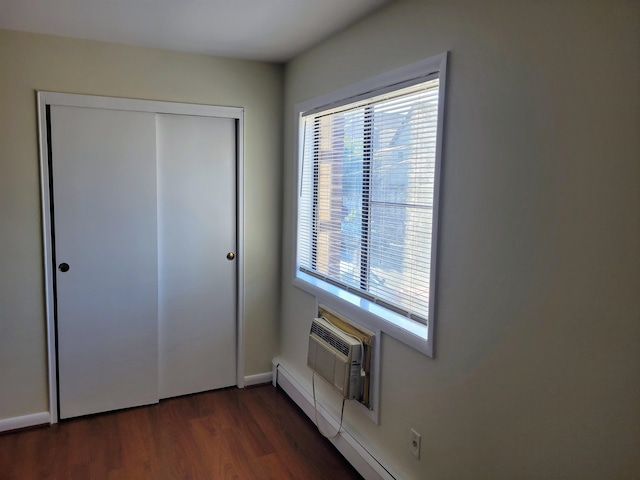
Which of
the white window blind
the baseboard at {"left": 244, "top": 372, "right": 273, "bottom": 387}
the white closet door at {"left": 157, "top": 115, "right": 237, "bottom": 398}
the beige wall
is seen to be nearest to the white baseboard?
the beige wall

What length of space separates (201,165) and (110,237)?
74 cm

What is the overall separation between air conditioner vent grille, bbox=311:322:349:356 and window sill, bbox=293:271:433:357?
0.13 m

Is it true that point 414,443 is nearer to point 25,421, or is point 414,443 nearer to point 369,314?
point 369,314

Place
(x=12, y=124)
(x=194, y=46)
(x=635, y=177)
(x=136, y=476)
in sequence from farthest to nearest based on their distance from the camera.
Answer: (x=194, y=46) < (x=12, y=124) < (x=136, y=476) < (x=635, y=177)

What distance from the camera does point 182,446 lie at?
104 inches

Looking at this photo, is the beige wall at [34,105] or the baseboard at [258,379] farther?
the baseboard at [258,379]

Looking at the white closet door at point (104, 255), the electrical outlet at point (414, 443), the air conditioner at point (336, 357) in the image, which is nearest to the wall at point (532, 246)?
the electrical outlet at point (414, 443)

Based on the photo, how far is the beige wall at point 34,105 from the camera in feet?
8.64

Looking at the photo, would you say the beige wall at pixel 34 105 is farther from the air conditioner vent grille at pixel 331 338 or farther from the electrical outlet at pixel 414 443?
the electrical outlet at pixel 414 443

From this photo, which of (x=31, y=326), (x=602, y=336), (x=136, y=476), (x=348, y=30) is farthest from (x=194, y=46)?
(x=602, y=336)

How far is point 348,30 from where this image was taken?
Answer: 2.46m

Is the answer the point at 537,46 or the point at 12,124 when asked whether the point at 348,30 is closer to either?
the point at 537,46

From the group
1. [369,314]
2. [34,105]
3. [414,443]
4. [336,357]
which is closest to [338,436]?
[336,357]

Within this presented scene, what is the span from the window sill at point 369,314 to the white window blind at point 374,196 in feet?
0.13
